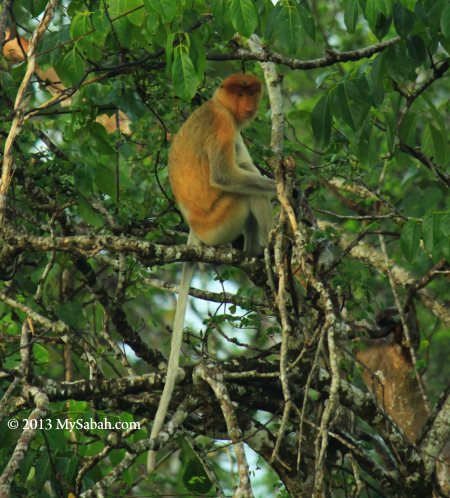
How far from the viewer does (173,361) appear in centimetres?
387

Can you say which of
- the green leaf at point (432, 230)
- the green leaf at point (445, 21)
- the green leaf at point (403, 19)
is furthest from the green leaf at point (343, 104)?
the green leaf at point (445, 21)

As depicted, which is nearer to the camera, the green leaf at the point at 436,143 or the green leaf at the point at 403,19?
the green leaf at the point at 403,19

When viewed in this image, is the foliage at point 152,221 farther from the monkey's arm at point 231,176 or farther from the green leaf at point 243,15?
the monkey's arm at point 231,176

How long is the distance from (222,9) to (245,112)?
6.80ft

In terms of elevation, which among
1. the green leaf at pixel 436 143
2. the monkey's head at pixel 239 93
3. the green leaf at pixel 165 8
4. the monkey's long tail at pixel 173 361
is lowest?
the monkey's long tail at pixel 173 361

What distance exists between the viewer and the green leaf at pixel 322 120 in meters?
4.10

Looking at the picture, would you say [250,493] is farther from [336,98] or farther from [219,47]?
[219,47]

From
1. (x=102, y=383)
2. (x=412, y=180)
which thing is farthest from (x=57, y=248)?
(x=412, y=180)

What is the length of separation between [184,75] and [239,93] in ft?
6.36

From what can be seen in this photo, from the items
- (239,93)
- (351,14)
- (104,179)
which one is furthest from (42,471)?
(239,93)

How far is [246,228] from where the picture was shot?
5.46 metres

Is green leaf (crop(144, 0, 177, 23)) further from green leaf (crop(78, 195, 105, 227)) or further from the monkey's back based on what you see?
the monkey's back

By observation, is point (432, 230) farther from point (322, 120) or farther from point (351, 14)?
point (351, 14)

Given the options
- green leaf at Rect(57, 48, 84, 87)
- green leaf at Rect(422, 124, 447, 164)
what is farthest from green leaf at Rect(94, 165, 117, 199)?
green leaf at Rect(422, 124, 447, 164)
